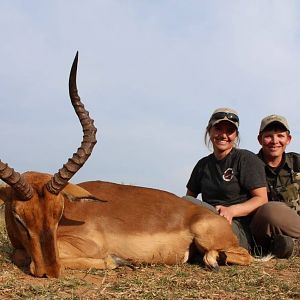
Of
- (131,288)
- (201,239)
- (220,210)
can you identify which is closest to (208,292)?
(131,288)

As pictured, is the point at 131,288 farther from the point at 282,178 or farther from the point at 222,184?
the point at 282,178

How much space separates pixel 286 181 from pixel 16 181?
394cm

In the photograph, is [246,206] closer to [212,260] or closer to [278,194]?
[278,194]

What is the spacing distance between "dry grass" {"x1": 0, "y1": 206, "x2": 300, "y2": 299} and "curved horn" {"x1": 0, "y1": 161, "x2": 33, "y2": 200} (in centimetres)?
76

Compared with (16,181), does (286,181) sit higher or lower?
higher

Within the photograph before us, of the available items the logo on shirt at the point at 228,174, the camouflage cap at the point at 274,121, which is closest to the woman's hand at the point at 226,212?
the logo on shirt at the point at 228,174

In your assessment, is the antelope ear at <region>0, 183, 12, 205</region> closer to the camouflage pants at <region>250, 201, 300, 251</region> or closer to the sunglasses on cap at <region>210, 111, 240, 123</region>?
the sunglasses on cap at <region>210, 111, 240, 123</region>

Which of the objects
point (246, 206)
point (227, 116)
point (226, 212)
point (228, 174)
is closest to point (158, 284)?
point (226, 212)

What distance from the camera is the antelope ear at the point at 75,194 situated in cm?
583

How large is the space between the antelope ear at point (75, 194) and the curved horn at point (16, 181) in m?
0.55

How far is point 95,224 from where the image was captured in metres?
6.20

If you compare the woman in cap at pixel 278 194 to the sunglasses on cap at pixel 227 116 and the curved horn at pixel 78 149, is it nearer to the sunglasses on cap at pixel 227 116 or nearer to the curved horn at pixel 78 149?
the sunglasses on cap at pixel 227 116

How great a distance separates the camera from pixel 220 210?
687 centimetres

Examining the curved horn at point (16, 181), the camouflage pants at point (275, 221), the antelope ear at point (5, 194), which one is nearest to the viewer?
the curved horn at point (16, 181)
